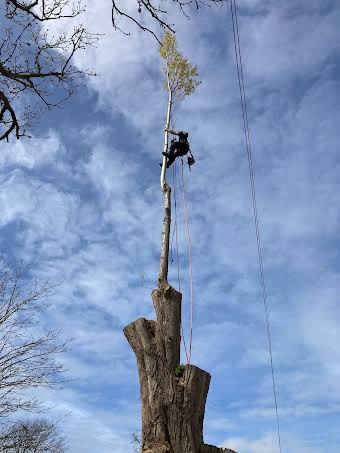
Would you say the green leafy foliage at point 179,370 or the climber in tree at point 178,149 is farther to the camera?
the climber in tree at point 178,149

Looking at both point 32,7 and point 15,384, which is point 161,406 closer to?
point 32,7

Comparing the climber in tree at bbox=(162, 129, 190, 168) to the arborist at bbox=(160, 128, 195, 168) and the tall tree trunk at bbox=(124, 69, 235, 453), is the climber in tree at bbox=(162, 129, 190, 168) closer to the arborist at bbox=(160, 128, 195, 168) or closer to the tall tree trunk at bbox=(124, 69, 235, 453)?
the arborist at bbox=(160, 128, 195, 168)

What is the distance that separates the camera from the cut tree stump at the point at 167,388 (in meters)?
5.52

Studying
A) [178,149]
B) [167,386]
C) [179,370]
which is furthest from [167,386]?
[178,149]

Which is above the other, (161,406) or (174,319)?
(174,319)

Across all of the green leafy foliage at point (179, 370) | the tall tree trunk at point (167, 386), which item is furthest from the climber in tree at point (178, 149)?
the green leafy foliage at point (179, 370)

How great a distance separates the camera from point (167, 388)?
573 cm

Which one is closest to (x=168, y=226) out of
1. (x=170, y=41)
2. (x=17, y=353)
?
(x=170, y=41)

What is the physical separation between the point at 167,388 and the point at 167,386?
24mm

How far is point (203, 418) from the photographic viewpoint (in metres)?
5.91

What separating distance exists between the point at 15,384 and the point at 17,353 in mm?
752

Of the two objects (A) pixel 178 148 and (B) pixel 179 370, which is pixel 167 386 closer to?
(B) pixel 179 370

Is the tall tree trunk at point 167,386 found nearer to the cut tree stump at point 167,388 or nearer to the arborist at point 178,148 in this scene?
the cut tree stump at point 167,388

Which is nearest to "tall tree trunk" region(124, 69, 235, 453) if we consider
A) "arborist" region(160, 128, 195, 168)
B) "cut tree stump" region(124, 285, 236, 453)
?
"cut tree stump" region(124, 285, 236, 453)
